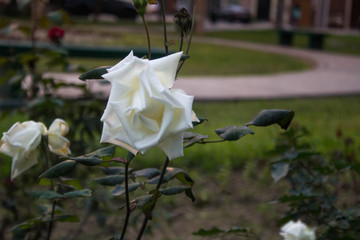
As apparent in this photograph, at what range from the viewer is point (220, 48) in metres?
15.5

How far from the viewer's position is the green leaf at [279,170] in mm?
1439

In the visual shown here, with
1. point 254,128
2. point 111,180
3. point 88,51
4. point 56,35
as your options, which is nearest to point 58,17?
point 56,35

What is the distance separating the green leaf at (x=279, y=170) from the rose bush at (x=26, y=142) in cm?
55

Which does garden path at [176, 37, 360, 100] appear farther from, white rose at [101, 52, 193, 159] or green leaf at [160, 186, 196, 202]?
white rose at [101, 52, 193, 159]

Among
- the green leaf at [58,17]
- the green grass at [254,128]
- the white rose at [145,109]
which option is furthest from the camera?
the green grass at [254,128]

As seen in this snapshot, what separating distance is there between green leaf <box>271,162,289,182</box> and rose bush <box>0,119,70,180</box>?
21.8 inches

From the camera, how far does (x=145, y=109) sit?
0.78 metres

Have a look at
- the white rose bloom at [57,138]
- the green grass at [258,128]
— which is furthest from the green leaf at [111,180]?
the green grass at [258,128]

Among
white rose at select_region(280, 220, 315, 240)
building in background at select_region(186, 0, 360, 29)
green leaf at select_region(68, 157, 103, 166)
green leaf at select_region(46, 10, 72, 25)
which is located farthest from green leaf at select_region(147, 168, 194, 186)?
building in background at select_region(186, 0, 360, 29)

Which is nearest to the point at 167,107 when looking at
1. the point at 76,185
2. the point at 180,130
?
the point at 180,130

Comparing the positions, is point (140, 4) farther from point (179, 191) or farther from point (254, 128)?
point (254, 128)

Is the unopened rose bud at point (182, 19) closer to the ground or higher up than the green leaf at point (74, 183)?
higher up

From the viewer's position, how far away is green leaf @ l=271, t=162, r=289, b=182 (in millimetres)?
1439

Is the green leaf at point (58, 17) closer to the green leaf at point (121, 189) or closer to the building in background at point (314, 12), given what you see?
the green leaf at point (121, 189)
